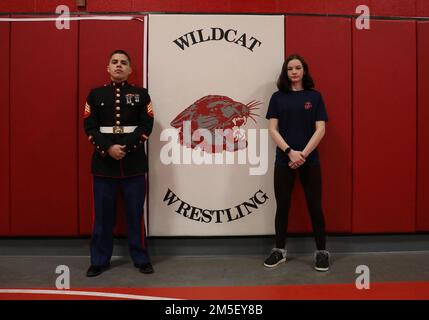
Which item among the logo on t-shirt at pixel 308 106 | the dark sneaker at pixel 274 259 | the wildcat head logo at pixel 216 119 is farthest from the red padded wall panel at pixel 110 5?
the dark sneaker at pixel 274 259

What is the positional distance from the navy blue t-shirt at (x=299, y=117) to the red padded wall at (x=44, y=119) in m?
1.76

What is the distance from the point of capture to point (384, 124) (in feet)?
9.18

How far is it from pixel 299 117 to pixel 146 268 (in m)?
1.65

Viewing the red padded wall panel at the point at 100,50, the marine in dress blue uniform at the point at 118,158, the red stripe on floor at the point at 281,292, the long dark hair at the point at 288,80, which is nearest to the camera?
the red stripe on floor at the point at 281,292

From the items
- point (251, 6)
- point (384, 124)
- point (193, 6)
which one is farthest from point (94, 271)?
point (384, 124)

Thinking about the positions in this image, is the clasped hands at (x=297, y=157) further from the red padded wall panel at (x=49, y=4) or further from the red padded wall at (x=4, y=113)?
the red padded wall at (x=4, y=113)

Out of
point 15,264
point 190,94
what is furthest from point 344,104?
point 15,264

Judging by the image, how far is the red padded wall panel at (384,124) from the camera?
2.79 meters

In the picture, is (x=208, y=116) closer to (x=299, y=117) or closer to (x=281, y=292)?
(x=299, y=117)

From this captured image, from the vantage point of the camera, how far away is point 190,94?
2.72 metres

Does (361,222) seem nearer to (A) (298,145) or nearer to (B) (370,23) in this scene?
(A) (298,145)

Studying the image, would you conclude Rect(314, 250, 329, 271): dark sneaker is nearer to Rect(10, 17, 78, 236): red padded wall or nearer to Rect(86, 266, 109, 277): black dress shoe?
Rect(86, 266, 109, 277): black dress shoe

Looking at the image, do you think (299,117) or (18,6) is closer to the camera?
(299,117)

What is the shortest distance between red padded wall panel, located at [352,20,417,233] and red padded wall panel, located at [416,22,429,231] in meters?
0.06
